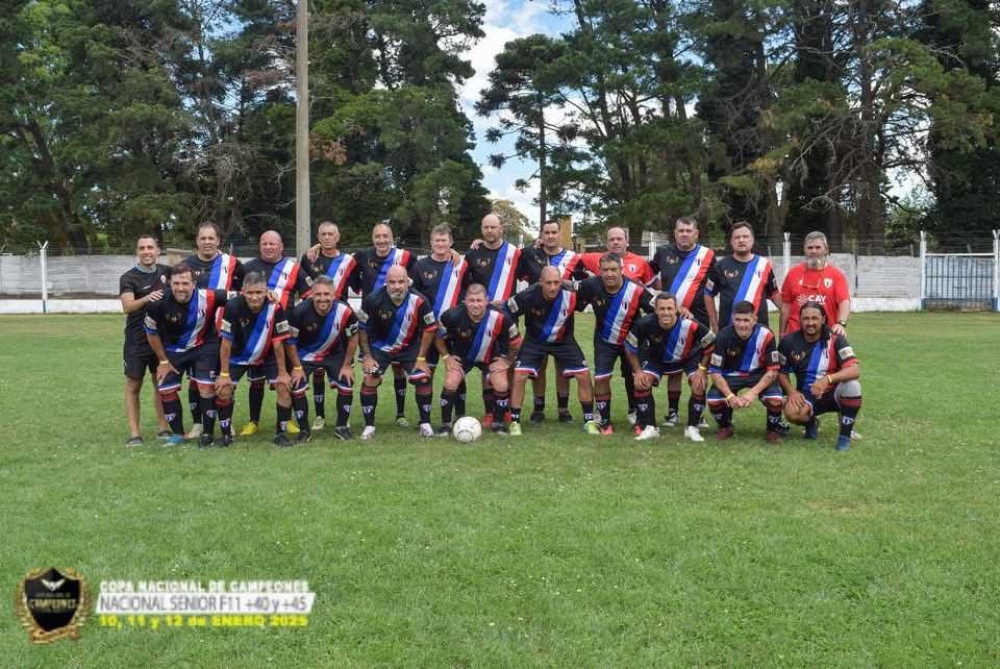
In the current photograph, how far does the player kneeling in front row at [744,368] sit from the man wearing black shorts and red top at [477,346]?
1.88 metres

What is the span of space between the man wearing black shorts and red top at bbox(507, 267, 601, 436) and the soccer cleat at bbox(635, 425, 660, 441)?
40 centimetres

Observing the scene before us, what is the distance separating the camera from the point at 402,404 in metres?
7.82


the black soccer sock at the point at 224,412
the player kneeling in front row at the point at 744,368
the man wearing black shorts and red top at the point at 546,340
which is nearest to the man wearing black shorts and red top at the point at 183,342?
the black soccer sock at the point at 224,412

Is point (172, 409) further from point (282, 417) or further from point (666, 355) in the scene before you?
point (666, 355)

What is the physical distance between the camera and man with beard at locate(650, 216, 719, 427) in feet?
24.9

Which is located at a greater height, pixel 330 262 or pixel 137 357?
pixel 330 262

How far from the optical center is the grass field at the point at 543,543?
321 cm

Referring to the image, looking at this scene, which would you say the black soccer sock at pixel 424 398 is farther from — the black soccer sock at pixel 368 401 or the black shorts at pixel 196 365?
the black shorts at pixel 196 365

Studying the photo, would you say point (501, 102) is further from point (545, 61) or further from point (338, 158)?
point (338, 158)

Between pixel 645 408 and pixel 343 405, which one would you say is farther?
pixel 343 405

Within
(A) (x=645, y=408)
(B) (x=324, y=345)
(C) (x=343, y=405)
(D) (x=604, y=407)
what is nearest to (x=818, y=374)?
(A) (x=645, y=408)

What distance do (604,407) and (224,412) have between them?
3405 mm

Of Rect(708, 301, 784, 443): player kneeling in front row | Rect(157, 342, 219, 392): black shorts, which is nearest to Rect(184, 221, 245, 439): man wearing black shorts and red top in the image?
Rect(157, 342, 219, 392): black shorts

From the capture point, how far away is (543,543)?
4.23 meters
